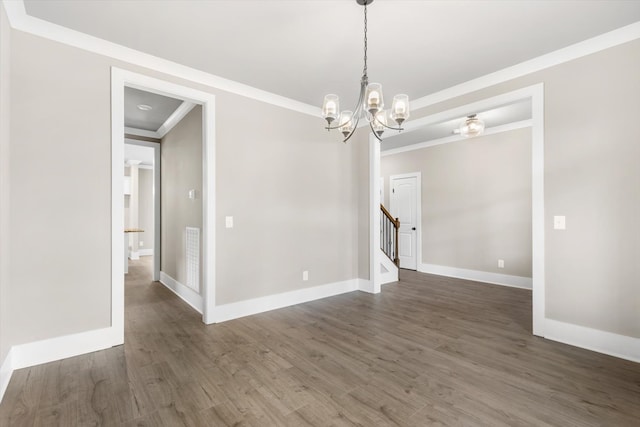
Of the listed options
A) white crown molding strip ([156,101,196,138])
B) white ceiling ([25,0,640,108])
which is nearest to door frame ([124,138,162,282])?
white crown molding strip ([156,101,196,138])

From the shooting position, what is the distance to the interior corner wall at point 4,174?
6.67ft

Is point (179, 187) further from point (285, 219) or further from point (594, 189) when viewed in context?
point (594, 189)

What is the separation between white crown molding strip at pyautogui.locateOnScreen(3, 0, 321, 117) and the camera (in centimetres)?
229

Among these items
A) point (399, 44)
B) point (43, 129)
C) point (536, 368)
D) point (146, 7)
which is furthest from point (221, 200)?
point (536, 368)

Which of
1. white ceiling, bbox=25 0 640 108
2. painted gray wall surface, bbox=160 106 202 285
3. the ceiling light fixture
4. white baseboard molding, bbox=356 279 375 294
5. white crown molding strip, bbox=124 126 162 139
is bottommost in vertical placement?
white baseboard molding, bbox=356 279 375 294

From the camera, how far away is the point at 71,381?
7.02ft

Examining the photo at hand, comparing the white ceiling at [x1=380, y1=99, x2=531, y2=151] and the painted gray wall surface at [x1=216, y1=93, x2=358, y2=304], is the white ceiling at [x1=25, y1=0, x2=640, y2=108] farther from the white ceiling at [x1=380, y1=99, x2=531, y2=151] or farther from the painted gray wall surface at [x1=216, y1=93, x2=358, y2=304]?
the white ceiling at [x1=380, y1=99, x2=531, y2=151]

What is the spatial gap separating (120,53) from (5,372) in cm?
275

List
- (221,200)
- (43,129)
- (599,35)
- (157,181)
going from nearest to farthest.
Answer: (43,129) → (599,35) → (221,200) → (157,181)

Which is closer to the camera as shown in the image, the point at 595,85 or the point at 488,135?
the point at 595,85

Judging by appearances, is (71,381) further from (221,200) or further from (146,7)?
(146,7)

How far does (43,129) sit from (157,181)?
3.00m

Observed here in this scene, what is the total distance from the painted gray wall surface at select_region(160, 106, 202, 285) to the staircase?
327 cm

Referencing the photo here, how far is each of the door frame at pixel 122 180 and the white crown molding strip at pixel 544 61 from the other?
112 inches
